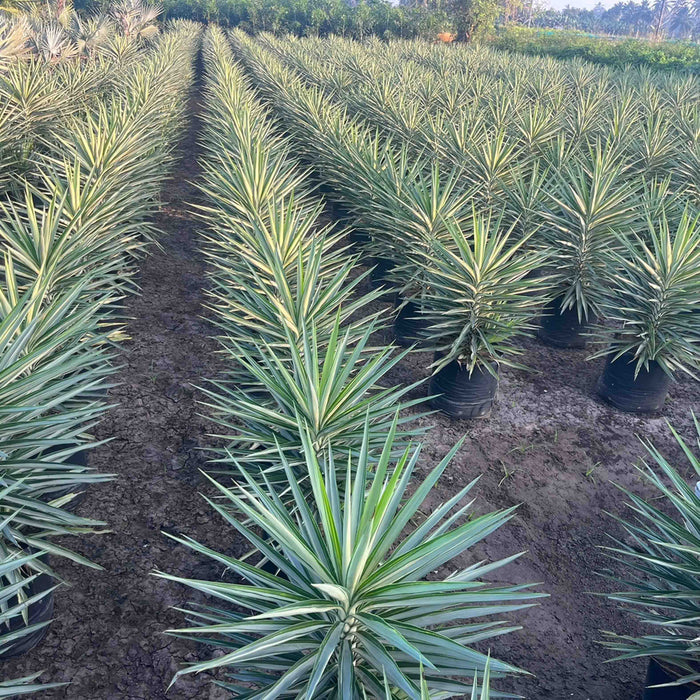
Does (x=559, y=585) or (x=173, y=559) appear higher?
(x=173, y=559)

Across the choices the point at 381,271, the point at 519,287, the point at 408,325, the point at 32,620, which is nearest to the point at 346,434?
the point at 32,620

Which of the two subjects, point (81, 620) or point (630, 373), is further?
point (630, 373)

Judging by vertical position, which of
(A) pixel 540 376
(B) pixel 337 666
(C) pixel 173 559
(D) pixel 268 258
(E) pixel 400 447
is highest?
(D) pixel 268 258

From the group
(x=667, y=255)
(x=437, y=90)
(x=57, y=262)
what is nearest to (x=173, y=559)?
(x=57, y=262)

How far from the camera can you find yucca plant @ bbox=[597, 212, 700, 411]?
10.8ft

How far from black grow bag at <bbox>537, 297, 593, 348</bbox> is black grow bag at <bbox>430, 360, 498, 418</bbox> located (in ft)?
3.73

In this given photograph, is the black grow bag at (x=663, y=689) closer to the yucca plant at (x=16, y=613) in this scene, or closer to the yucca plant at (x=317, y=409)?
the yucca plant at (x=317, y=409)

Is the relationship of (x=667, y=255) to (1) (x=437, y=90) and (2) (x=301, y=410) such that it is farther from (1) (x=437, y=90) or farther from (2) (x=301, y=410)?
(1) (x=437, y=90)

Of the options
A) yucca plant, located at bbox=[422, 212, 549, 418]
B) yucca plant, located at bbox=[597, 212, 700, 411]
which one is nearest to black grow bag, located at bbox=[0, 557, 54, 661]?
yucca plant, located at bbox=[422, 212, 549, 418]

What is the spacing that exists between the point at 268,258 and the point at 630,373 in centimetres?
251

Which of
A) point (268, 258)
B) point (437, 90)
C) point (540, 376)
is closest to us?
point (268, 258)

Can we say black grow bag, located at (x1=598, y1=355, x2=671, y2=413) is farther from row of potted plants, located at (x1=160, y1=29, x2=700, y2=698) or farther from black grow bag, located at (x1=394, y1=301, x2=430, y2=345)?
row of potted plants, located at (x1=160, y1=29, x2=700, y2=698)

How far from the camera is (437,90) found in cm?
876

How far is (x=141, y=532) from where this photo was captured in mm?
2498
